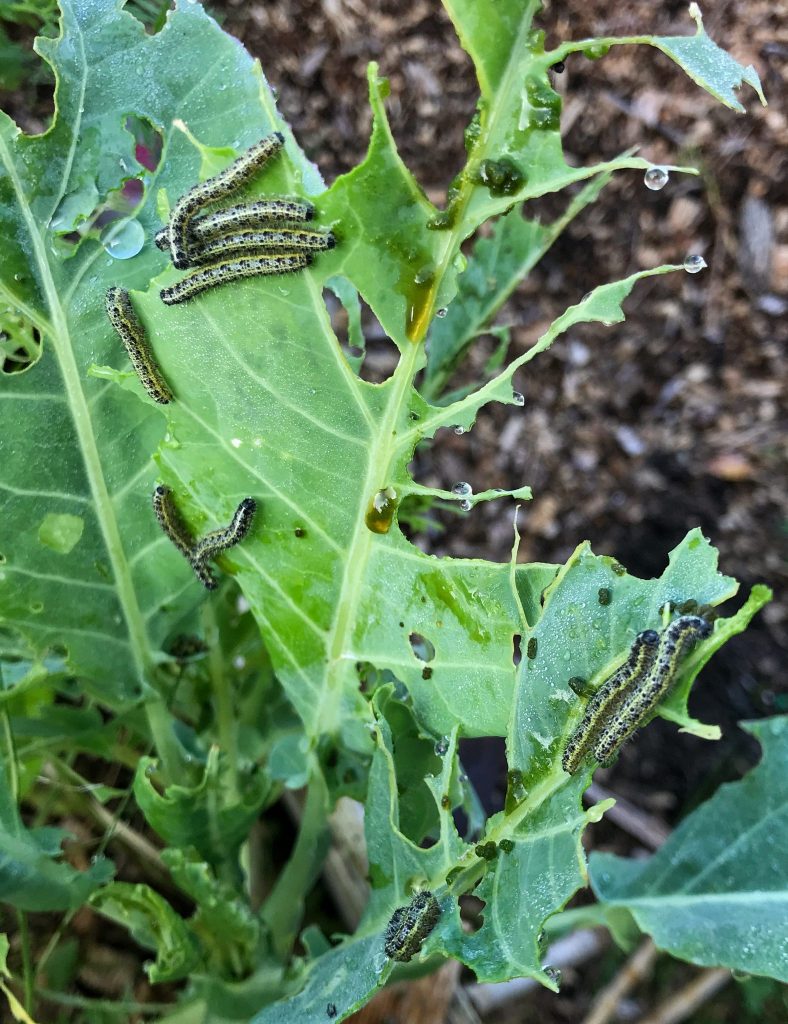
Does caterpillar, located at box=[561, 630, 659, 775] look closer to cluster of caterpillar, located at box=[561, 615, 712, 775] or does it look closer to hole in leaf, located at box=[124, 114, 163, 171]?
cluster of caterpillar, located at box=[561, 615, 712, 775]

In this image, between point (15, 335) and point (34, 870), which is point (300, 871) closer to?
point (34, 870)

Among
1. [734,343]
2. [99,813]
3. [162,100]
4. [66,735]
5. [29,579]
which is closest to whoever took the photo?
[162,100]

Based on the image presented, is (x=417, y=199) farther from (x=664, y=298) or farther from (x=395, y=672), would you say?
(x=664, y=298)

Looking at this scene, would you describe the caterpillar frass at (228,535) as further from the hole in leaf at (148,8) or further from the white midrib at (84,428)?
the hole in leaf at (148,8)

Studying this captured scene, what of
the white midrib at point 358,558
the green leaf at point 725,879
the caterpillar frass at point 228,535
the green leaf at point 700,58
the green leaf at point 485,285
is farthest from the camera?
the green leaf at point 485,285

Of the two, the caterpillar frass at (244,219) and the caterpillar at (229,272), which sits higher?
the caterpillar frass at (244,219)

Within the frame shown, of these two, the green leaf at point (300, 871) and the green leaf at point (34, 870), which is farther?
the green leaf at point (300, 871)

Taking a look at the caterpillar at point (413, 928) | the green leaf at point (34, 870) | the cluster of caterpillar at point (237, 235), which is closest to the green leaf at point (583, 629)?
the caterpillar at point (413, 928)

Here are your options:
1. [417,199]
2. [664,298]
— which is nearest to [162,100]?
[417,199]
